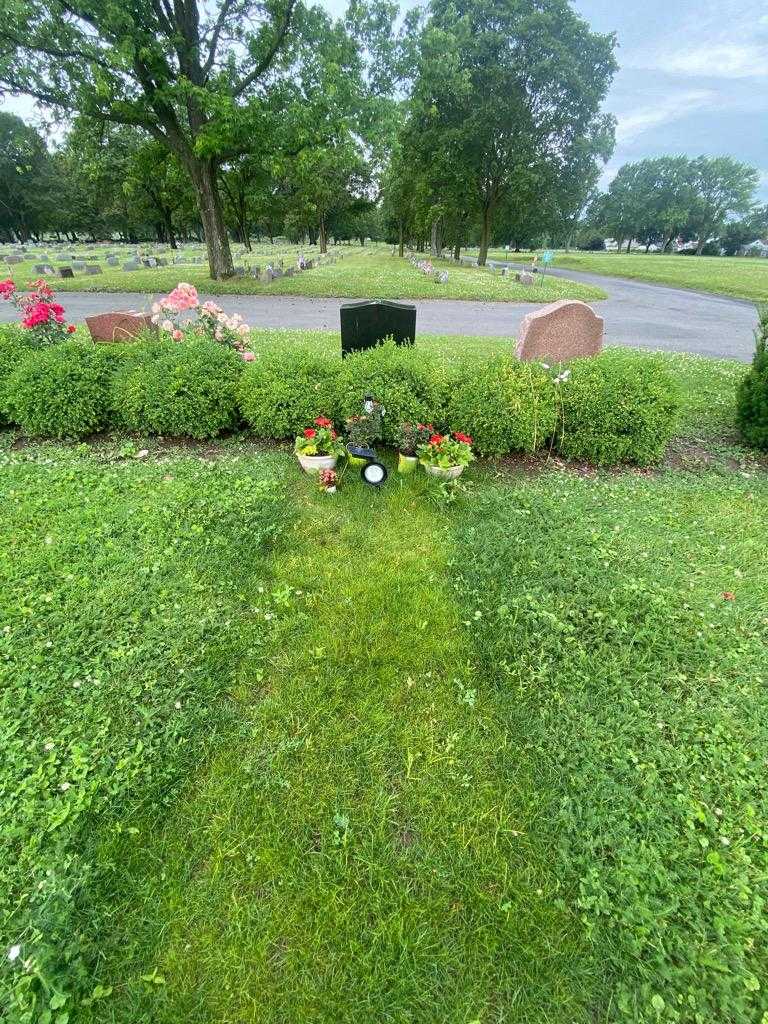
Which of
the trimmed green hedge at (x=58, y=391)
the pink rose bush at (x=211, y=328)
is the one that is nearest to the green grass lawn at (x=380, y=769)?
the trimmed green hedge at (x=58, y=391)

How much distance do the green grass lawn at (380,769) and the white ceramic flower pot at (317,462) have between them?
0.88m

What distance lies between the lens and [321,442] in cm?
459

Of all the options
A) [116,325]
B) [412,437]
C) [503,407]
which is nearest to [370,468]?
[412,437]

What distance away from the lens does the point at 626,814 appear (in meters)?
1.94

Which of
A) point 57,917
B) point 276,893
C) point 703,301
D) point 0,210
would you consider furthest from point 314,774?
point 0,210

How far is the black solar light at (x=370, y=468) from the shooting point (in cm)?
437

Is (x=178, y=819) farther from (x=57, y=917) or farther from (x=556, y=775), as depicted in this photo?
(x=556, y=775)

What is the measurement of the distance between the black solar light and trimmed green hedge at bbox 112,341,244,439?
5.61 feet

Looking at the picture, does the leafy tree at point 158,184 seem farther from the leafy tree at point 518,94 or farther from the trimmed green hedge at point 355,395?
the trimmed green hedge at point 355,395

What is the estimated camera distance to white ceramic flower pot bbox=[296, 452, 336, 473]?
4523mm

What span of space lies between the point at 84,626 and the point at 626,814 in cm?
305

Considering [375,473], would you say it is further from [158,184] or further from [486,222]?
[158,184]

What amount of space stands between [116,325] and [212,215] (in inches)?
506

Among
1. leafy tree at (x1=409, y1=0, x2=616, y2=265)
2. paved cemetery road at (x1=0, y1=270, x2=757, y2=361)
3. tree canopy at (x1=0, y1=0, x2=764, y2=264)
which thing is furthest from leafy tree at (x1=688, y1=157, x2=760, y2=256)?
paved cemetery road at (x1=0, y1=270, x2=757, y2=361)
